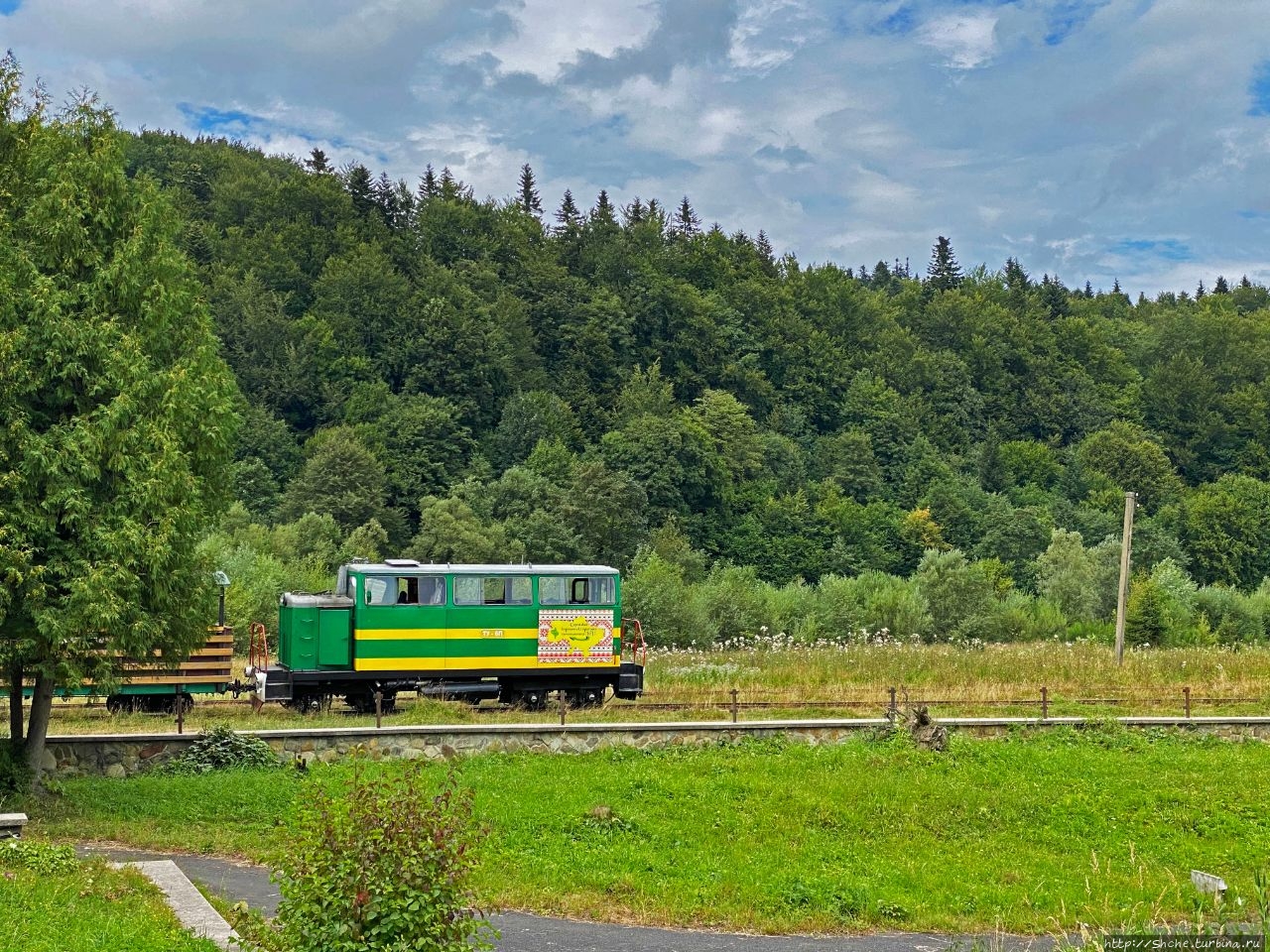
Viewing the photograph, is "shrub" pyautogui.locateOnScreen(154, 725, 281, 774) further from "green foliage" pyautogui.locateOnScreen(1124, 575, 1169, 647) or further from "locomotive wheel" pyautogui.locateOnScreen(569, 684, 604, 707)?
"green foliage" pyautogui.locateOnScreen(1124, 575, 1169, 647)

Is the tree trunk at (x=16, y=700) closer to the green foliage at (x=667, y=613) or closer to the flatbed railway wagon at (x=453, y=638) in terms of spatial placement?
the flatbed railway wagon at (x=453, y=638)

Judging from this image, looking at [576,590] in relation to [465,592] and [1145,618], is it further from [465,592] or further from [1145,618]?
[1145,618]

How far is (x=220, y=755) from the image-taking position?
2081 centimetres

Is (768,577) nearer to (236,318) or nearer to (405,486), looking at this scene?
(405,486)

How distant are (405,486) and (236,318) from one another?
74.3 feet

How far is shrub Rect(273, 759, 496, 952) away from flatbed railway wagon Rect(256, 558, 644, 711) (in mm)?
18477

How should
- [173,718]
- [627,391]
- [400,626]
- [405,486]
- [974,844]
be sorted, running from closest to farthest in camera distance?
[974,844] → [173,718] → [400,626] → [405,486] → [627,391]

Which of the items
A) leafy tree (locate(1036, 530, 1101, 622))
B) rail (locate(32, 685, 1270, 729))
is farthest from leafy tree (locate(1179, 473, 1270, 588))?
rail (locate(32, 685, 1270, 729))

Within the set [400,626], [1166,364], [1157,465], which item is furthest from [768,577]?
[400,626]

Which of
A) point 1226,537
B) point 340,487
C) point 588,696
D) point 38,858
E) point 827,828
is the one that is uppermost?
point 340,487

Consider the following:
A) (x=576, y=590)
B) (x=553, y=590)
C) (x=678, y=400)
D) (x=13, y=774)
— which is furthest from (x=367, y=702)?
(x=678, y=400)

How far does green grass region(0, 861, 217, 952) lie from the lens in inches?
398

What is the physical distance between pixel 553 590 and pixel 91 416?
12642 millimetres

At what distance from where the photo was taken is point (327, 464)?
81125mm
